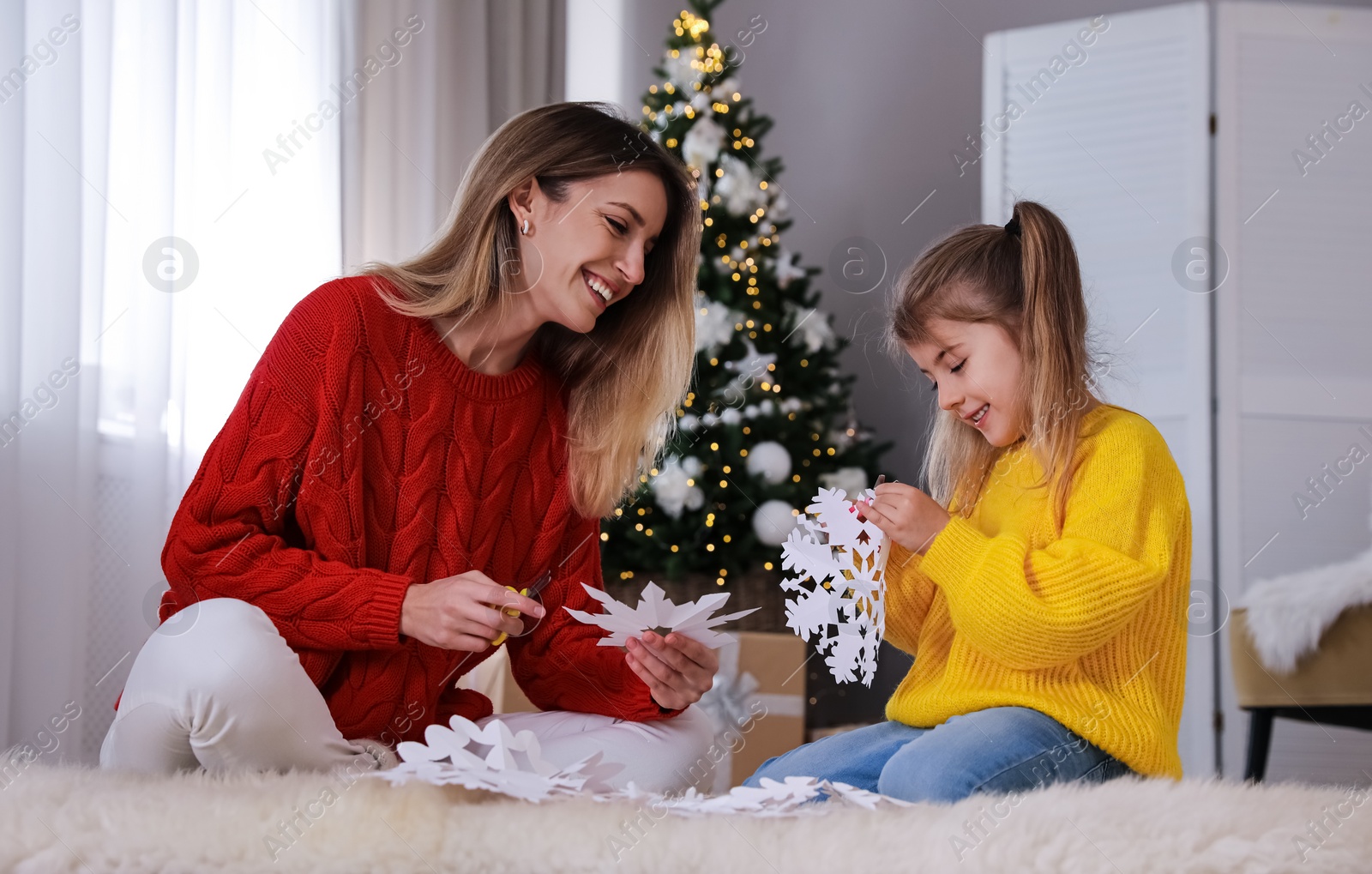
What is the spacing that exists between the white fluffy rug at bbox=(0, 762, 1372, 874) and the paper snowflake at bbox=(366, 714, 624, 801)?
0.06 feet

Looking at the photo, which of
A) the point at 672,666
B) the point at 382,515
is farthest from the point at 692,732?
the point at 382,515

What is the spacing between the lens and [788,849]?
919 mm

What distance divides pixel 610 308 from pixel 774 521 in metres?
1.23

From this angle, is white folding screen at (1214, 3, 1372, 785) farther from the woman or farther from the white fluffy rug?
the white fluffy rug

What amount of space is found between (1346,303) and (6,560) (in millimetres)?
3193

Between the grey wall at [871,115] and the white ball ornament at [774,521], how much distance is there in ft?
3.12

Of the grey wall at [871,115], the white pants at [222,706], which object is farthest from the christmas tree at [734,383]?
the white pants at [222,706]

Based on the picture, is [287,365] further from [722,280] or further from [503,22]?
[503,22]

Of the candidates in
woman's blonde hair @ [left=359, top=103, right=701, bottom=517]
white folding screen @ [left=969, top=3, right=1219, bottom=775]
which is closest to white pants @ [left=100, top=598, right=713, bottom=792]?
woman's blonde hair @ [left=359, top=103, right=701, bottom=517]

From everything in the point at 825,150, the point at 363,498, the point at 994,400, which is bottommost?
the point at 363,498

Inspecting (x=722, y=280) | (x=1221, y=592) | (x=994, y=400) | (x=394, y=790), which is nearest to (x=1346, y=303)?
(x=1221, y=592)

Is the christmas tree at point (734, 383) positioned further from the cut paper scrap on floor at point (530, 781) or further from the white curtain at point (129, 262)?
the cut paper scrap on floor at point (530, 781)

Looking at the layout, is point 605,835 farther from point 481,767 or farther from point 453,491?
point 453,491

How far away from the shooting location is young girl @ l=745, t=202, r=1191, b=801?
1232 mm
